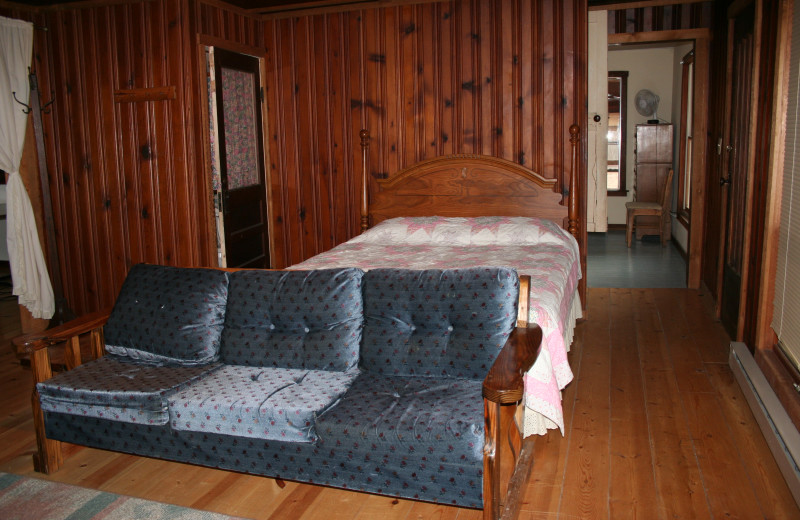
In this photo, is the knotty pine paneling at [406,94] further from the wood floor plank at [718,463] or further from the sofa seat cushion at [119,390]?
the sofa seat cushion at [119,390]

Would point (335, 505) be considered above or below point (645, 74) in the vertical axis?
below

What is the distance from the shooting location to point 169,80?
Result: 4.59m

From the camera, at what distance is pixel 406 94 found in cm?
506

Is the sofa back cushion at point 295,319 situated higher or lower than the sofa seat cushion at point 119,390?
higher

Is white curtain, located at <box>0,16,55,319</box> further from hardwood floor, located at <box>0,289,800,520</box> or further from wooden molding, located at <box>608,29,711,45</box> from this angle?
wooden molding, located at <box>608,29,711,45</box>

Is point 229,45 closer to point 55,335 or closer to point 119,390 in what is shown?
point 55,335

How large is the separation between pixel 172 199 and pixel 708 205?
4.04 meters

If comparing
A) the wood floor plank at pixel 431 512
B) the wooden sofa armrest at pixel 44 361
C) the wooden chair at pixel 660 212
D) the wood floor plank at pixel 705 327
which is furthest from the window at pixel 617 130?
the wooden sofa armrest at pixel 44 361

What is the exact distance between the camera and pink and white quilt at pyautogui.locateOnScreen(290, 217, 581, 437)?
279cm

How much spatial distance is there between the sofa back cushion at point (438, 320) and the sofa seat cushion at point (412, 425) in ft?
0.37

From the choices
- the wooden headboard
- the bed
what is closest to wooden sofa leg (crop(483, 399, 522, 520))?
the bed

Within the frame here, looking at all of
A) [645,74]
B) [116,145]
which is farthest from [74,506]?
[645,74]

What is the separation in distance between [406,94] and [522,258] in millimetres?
1766

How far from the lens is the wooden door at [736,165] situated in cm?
412
